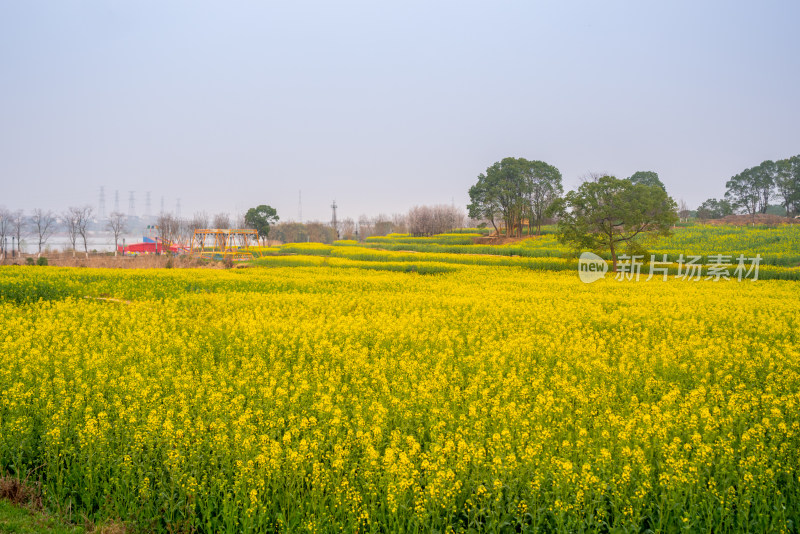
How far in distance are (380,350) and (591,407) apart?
4542mm

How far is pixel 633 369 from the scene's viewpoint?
9.41 metres

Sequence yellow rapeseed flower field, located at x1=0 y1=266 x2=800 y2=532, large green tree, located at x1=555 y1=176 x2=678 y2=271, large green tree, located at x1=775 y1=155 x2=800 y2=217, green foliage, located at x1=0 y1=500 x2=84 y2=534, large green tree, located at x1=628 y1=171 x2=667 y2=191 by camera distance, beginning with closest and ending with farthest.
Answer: yellow rapeseed flower field, located at x1=0 y1=266 x2=800 y2=532, green foliage, located at x1=0 y1=500 x2=84 y2=534, large green tree, located at x1=555 y1=176 x2=678 y2=271, large green tree, located at x1=775 y1=155 x2=800 y2=217, large green tree, located at x1=628 y1=171 x2=667 y2=191

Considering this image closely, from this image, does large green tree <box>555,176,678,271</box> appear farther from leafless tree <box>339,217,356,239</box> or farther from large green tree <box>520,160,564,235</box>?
leafless tree <box>339,217,356,239</box>

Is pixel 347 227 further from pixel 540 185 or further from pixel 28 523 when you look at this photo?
pixel 28 523

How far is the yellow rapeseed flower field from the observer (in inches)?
197

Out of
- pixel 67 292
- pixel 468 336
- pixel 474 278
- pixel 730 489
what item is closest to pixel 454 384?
pixel 468 336

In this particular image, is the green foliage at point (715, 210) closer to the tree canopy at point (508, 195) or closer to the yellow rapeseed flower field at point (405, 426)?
the tree canopy at point (508, 195)

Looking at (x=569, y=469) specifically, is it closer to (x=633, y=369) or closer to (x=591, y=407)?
(x=591, y=407)

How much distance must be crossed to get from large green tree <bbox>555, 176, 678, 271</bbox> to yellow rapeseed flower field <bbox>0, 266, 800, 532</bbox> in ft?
69.1

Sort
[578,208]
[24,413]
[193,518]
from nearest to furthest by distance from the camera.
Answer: [193,518]
[24,413]
[578,208]

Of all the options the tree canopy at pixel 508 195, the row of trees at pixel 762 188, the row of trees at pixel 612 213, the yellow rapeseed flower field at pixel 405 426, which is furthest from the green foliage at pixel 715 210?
the yellow rapeseed flower field at pixel 405 426

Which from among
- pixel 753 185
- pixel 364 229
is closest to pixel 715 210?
pixel 753 185

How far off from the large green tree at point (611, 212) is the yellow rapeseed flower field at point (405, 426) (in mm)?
→ 21059

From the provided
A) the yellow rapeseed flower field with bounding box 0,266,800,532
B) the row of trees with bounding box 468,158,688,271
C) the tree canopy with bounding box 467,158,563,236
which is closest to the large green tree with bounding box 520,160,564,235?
the tree canopy with bounding box 467,158,563,236
